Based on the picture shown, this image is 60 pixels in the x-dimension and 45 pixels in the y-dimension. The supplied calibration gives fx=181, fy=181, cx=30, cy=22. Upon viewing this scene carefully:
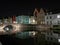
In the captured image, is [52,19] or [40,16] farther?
[40,16]

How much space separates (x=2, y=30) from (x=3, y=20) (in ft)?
84.9

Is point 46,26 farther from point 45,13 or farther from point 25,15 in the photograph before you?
point 25,15

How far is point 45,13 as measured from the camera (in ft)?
247

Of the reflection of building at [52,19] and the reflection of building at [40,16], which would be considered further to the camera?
the reflection of building at [40,16]

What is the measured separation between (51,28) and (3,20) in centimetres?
3350

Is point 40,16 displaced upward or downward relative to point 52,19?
upward

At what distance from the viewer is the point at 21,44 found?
111 feet

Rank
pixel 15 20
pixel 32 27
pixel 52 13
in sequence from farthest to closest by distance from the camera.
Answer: pixel 15 20, pixel 52 13, pixel 32 27

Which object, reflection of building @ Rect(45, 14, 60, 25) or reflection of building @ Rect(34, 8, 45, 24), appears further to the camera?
reflection of building @ Rect(34, 8, 45, 24)

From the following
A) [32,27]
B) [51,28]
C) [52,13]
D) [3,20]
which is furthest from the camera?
[3,20]

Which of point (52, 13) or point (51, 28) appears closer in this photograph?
point (51, 28)

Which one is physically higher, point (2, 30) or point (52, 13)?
point (52, 13)

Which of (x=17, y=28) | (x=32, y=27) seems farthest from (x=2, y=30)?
(x=32, y=27)

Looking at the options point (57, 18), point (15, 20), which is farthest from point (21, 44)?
point (15, 20)
